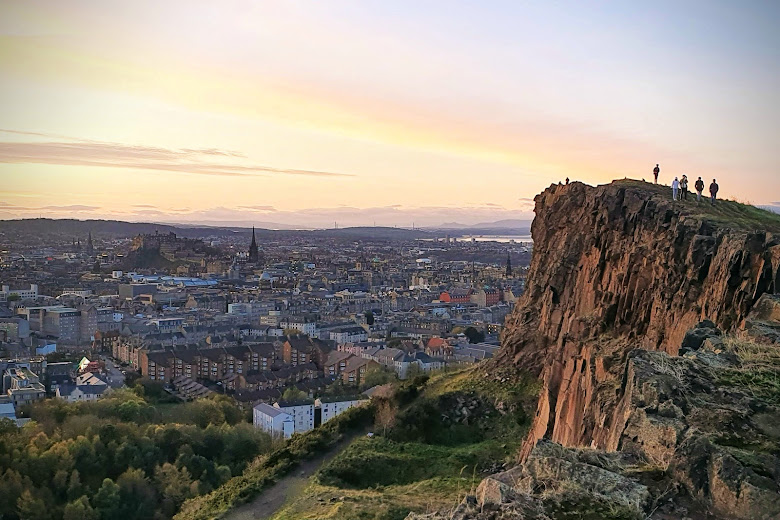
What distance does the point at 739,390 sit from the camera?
739 cm

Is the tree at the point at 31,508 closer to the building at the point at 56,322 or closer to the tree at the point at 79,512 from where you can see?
the tree at the point at 79,512

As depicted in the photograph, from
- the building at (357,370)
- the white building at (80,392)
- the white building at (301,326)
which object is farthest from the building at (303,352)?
the white building at (80,392)

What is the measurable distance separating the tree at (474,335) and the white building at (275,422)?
27.0 metres

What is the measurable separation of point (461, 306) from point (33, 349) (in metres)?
46.7

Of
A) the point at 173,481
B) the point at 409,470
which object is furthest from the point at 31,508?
the point at 409,470

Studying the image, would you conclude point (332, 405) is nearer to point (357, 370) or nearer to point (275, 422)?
point (275, 422)

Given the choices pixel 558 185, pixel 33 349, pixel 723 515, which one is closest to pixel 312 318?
pixel 33 349

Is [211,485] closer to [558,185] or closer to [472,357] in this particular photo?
[558,185]

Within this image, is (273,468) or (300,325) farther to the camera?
(300,325)

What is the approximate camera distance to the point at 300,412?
36.6 m

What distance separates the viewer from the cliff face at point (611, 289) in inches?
505

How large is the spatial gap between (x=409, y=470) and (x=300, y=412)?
57.8 feet

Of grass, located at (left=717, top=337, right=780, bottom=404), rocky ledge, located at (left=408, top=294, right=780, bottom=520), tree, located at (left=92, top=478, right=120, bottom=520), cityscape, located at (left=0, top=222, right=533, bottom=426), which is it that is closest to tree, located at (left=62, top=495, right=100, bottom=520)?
tree, located at (left=92, top=478, right=120, bottom=520)

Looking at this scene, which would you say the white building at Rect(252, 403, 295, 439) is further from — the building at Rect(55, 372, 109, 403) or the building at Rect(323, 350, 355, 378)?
the building at Rect(323, 350, 355, 378)
